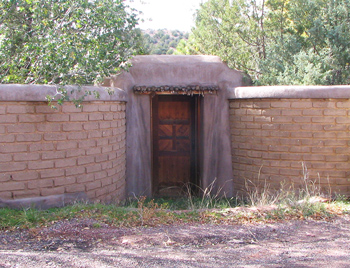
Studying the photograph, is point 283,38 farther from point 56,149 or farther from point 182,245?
point 182,245

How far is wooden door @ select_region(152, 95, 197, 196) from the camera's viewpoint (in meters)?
9.71

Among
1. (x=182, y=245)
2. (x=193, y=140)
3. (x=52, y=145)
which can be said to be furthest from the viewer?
(x=193, y=140)

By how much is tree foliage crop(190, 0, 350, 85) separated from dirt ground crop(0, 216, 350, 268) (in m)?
4.39

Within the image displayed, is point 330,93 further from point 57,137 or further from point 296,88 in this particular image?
point 57,137

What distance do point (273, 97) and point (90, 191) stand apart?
12.4ft

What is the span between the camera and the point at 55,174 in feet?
20.7

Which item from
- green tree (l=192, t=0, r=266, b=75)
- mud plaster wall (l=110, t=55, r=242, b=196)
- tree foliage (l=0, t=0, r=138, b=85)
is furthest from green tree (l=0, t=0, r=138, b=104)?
green tree (l=192, t=0, r=266, b=75)

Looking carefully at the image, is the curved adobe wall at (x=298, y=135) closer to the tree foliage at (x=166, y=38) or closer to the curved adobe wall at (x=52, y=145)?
the curved adobe wall at (x=52, y=145)

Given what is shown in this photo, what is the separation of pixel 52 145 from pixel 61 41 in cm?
178

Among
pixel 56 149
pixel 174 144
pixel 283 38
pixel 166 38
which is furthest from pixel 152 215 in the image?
pixel 166 38

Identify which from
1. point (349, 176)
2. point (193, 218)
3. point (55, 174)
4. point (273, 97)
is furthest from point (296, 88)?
point (55, 174)

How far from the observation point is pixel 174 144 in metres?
9.84

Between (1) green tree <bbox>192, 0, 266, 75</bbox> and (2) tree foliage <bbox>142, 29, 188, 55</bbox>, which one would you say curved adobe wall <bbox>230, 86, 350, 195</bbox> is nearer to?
(1) green tree <bbox>192, 0, 266, 75</bbox>

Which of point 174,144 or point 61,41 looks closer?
point 61,41
